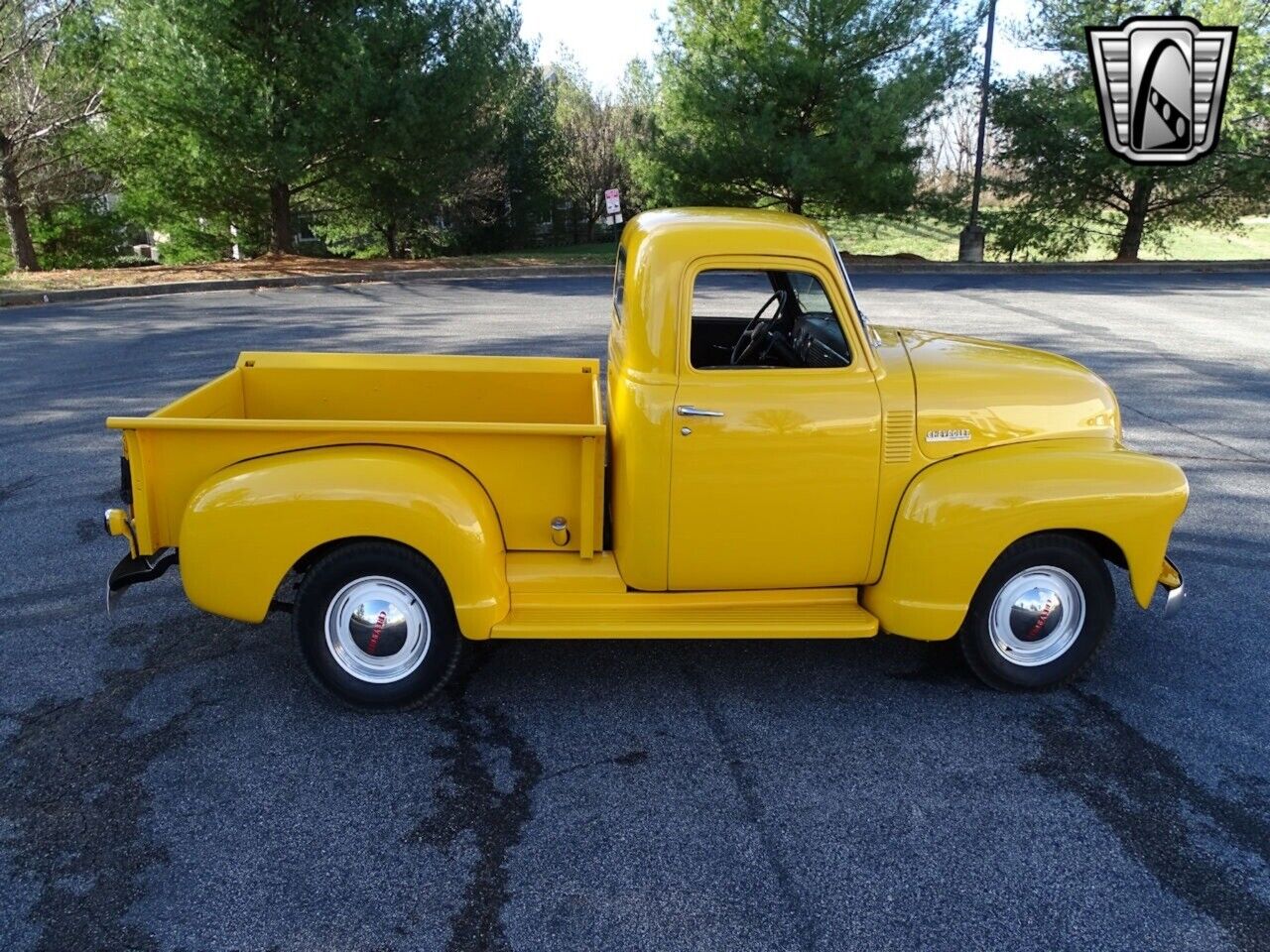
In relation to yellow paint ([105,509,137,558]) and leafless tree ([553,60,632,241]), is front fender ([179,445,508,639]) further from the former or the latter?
leafless tree ([553,60,632,241])

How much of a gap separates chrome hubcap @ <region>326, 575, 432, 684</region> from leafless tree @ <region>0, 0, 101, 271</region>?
18085mm

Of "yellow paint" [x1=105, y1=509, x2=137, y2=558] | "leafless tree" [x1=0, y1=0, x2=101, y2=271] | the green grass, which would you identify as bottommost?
"yellow paint" [x1=105, y1=509, x2=137, y2=558]

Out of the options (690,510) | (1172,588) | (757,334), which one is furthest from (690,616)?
(1172,588)

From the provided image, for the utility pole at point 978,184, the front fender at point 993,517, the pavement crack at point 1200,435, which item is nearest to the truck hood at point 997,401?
the front fender at point 993,517

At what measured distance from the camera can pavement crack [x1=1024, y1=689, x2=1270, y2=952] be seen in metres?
2.92

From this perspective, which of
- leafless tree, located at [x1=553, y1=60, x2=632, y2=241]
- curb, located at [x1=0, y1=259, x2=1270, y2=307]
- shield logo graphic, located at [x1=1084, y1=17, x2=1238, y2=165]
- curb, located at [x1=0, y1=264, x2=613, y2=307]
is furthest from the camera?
leafless tree, located at [x1=553, y1=60, x2=632, y2=241]

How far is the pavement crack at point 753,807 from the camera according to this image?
2818 millimetres

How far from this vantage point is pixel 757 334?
15.0 ft

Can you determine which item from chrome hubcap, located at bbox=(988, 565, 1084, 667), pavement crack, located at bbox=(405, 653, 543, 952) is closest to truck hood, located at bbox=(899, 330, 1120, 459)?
chrome hubcap, located at bbox=(988, 565, 1084, 667)

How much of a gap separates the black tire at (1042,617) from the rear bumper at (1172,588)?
293 mm

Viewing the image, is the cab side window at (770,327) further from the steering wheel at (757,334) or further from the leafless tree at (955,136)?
the leafless tree at (955,136)

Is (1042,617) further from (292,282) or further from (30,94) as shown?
(30,94)

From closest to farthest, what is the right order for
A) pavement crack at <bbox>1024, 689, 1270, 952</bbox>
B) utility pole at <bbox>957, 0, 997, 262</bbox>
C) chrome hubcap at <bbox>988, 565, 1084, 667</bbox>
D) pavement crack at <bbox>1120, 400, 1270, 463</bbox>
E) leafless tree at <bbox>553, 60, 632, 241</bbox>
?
pavement crack at <bbox>1024, 689, 1270, 952</bbox> < chrome hubcap at <bbox>988, 565, 1084, 667</bbox> < pavement crack at <bbox>1120, 400, 1270, 463</bbox> < utility pole at <bbox>957, 0, 997, 262</bbox> < leafless tree at <bbox>553, 60, 632, 241</bbox>

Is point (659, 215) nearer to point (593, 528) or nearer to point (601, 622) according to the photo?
point (593, 528)
